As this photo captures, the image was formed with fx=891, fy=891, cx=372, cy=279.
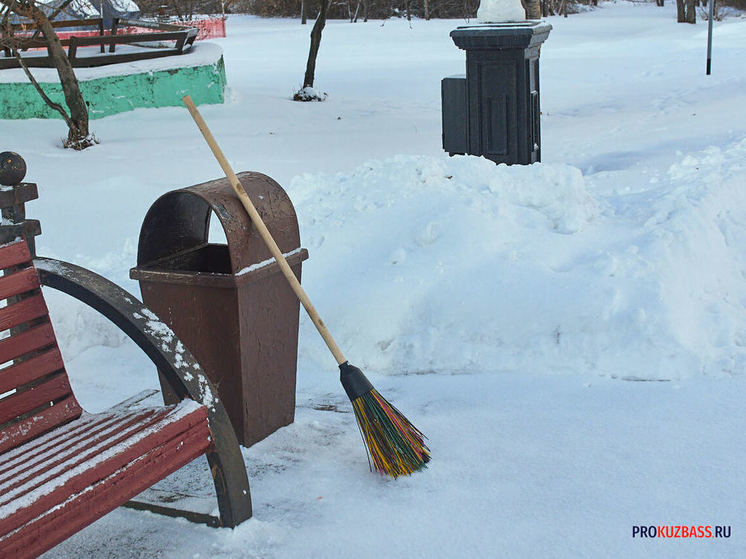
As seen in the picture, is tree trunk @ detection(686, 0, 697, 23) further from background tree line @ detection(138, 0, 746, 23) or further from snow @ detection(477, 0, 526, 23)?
snow @ detection(477, 0, 526, 23)

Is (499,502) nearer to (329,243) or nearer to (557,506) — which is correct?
(557,506)

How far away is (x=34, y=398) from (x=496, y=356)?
1.95 m

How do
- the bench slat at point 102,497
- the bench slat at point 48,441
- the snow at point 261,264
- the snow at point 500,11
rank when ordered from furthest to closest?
1. the snow at point 500,11
2. the snow at point 261,264
3. the bench slat at point 48,441
4. the bench slat at point 102,497

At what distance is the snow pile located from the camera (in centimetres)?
373

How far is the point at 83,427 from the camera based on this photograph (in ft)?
8.37

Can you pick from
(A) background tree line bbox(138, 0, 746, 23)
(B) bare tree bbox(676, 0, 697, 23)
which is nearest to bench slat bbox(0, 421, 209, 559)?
(B) bare tree bbox(676, 0, 697, 23)

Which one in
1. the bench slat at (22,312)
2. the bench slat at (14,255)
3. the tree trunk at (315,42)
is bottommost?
the bench slat at (22,312)

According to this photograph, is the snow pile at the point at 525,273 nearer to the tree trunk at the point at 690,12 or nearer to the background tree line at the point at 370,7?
the tree trunk at the point at 690,12

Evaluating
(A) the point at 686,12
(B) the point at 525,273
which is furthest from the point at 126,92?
(A) the point at 686,12

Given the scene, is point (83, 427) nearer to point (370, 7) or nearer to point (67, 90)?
point (67, 90)

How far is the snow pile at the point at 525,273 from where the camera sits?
3732 millimetres

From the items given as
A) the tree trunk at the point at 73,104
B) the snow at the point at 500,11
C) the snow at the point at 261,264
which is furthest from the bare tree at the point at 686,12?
the snow at the point at 261,264

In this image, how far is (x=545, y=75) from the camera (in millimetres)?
16844

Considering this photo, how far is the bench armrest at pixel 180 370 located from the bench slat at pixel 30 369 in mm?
227
